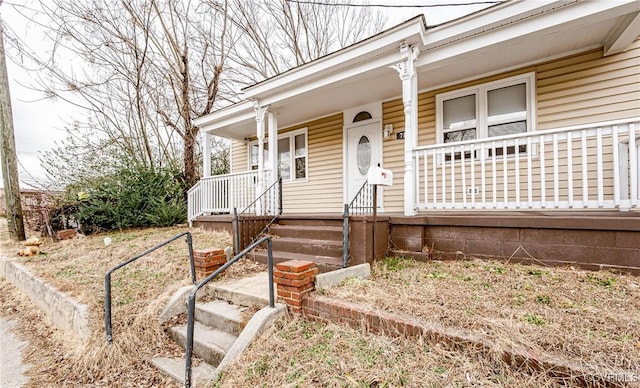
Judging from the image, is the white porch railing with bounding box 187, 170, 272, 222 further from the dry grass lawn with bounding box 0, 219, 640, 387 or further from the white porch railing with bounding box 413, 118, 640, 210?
the white porch railing with bounding box 413, 118, 640, 210

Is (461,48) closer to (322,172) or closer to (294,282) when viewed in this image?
(322,172)

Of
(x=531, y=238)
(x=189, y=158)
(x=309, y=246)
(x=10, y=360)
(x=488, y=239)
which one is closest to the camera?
(x=10, y=360)

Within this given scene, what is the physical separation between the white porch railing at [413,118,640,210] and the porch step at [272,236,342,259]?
1388mm

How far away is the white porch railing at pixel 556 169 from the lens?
10.6ft

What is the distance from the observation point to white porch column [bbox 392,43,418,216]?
418 centimetres

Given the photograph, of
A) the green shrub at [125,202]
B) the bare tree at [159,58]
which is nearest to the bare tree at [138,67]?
the bare tree at [159,58]

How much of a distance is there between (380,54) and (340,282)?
3554 mm

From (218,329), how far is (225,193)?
4.41 m

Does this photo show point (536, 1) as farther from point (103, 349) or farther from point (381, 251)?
point (103, 349)

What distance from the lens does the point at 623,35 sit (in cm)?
381

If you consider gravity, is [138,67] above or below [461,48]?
above

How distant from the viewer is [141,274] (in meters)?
4.28

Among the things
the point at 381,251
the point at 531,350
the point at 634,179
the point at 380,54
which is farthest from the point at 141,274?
the point at 634,179

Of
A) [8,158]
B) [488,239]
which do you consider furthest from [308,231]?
[8,158]
